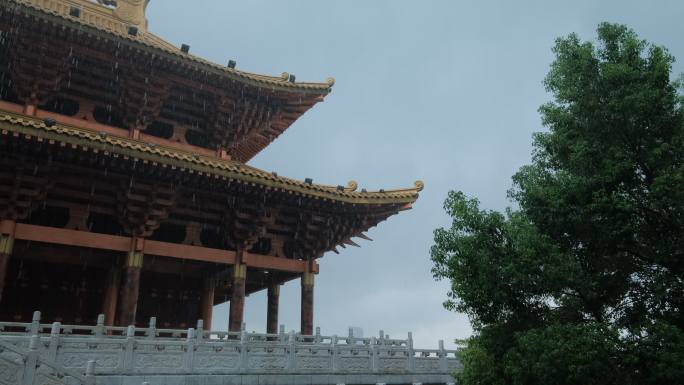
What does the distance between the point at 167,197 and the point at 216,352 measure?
13.9ft

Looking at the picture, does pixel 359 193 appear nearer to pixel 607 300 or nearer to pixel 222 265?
pixel 222 265

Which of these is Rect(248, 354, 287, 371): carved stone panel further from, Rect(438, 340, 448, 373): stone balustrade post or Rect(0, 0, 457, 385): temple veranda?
Rect(438, 340, 448, 373): stone balustrade post

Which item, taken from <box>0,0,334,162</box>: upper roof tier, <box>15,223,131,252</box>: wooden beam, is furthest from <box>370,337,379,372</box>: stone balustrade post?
<box>0,0,334,162</box>: upper roof tier

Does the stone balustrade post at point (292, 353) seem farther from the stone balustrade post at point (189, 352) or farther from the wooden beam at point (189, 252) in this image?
the wooden beam at point (189, 252)

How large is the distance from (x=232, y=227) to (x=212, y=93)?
14.2ft

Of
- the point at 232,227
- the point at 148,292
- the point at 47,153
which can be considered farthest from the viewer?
the point at 148,292

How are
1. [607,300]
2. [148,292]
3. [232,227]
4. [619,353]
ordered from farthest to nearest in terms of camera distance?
[148,292] → [232,227] → [607,300] → [619,353]

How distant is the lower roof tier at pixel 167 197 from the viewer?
11.3 meters

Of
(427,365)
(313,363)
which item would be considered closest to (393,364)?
(427,365)

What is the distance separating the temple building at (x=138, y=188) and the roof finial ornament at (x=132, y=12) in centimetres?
17

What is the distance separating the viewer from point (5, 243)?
1119cm

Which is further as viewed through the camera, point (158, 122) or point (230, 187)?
point (158, 122)

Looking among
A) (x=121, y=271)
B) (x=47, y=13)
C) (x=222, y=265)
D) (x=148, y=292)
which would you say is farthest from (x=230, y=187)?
(x=47, y=13)

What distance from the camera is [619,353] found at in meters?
7.05
